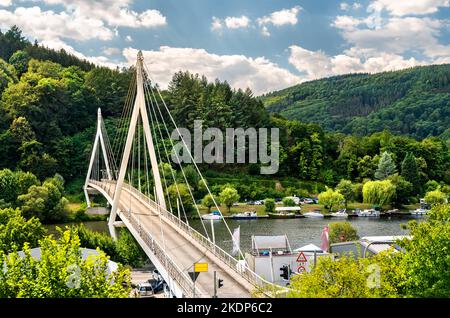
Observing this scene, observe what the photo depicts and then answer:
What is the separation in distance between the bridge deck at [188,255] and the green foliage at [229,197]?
1279cm

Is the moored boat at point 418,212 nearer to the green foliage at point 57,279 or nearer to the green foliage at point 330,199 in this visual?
the green foliage at point 330,199

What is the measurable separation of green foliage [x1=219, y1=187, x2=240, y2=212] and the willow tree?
33.0 feet

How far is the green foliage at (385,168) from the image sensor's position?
1676 inches

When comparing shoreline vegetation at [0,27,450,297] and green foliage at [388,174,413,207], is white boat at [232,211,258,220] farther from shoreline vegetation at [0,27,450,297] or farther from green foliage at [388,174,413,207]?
green foliage at [388,174,413,207]

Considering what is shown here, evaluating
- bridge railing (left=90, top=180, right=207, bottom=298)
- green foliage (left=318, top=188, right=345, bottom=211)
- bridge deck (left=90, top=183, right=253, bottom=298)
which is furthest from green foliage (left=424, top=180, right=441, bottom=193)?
bridge railing (left=90, top=180, right=207, bottom=298)

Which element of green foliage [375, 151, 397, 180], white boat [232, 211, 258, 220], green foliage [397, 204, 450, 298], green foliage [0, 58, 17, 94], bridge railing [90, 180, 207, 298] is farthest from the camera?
green foliage [0, 58, 17, 94]

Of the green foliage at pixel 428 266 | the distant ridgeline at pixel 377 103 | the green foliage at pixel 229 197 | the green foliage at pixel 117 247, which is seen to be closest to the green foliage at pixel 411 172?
the green foliage at pixel 229 197

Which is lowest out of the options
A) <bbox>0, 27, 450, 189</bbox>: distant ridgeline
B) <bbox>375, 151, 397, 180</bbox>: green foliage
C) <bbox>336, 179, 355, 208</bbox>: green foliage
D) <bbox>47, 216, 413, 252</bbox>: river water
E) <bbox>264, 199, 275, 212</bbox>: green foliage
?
<bbox>47, 216, 413, 252</bbox>: river water

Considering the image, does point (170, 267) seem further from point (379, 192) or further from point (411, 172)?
point (411, 172)

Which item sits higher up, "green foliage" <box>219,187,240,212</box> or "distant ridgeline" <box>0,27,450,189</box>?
"distant ridgeline" <box>0,27,450,189</box>

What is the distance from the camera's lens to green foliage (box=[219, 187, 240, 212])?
112 feet

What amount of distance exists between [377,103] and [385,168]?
4564 cm

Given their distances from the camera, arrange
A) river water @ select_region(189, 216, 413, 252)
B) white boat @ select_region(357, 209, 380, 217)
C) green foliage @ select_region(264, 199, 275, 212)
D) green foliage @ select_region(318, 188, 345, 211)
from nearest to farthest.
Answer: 1. river water @ select_region(189, 216, 413, 252)
2. green foliage @ select_region(264, 199, 275, 212)
3. white boat @ select_region(357, 209, 380, 217)
4. green foliage @ select_region(318, 188, 345, 211)
